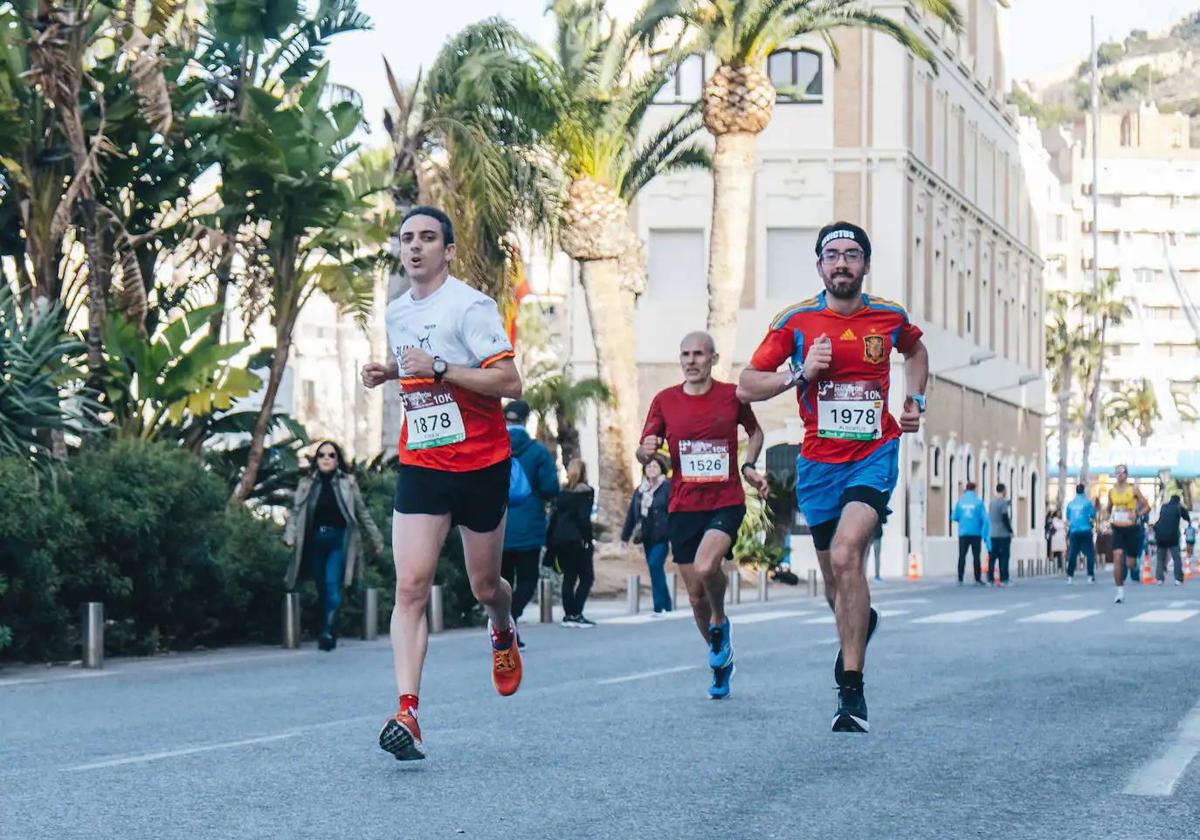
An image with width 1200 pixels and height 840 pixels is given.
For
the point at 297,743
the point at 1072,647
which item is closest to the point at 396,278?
the point at 1072,647

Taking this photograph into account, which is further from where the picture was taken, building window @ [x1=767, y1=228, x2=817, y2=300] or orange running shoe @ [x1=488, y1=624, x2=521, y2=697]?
building window @ [x1=767, y1=228, x2=817, y2=300]

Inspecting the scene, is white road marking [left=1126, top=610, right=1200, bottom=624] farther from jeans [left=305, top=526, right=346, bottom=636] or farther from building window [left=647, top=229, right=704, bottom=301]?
building window [left=647, top=229, right=704, bottom=301]

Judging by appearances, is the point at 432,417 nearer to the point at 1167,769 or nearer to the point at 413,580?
the point at 413,580

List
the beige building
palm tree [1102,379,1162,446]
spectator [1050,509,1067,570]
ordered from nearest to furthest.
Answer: the beige building, spectator [1050,509,1067,570], palm tree [1102,379,1162,446]

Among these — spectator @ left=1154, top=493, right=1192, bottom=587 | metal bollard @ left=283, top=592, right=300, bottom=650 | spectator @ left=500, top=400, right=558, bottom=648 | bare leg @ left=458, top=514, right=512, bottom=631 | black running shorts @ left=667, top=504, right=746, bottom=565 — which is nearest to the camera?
bare leg @ left=458, top=514, right=512, bottom=631

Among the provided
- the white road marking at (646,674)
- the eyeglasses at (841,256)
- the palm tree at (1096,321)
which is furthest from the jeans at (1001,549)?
the palm tree at (1096,321)

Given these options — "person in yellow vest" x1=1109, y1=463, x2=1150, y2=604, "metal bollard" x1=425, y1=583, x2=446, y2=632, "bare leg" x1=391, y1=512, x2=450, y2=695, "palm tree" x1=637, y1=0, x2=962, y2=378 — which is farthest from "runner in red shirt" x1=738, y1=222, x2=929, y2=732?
"palm tree" x1=637, y1=0, x2=962, y2=378

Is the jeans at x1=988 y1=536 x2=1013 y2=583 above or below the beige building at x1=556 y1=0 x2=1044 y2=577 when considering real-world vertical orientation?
below

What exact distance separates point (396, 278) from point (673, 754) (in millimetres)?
19901

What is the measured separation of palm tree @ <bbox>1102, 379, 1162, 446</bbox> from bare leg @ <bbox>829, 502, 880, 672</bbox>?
12594cm

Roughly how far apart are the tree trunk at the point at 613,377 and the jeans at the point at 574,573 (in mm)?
13470

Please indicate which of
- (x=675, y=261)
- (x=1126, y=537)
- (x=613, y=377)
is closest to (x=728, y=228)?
(x=613, y=377)

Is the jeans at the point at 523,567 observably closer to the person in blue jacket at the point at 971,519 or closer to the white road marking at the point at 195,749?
the white road marking at the point at 195,749

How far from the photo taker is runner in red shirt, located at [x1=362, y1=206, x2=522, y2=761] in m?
9.12
